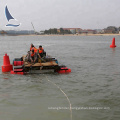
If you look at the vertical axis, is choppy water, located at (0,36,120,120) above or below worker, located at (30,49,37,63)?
below

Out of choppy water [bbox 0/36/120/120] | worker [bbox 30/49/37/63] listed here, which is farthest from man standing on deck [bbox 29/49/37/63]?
choppy water [bbox 0/36/120/120]

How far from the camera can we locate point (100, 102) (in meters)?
7.52

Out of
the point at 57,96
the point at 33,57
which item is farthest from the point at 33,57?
the point at 57,96

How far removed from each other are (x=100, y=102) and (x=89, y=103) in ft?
1.51

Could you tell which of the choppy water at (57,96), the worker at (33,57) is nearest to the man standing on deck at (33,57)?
the worker at (33,57)

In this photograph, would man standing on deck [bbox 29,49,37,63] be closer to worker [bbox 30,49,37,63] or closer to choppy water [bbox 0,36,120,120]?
worker [bbox 30,49,37,63]

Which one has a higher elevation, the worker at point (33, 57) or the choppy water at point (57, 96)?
the worker at point (33, 57)

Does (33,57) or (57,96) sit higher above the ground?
(33,57)

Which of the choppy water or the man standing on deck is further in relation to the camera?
the man standing on deck

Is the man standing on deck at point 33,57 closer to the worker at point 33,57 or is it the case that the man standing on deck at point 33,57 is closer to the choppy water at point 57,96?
the worker at point 33,57

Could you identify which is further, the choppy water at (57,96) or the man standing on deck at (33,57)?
the man standing on deck at (33,57)

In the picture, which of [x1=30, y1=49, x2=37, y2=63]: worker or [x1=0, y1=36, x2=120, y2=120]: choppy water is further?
[x1=30, y1=49, x2=37, y2=63]: worker

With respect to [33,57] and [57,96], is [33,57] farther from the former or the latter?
[57,96]

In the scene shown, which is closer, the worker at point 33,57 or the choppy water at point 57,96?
the choppy water at point 57,96
